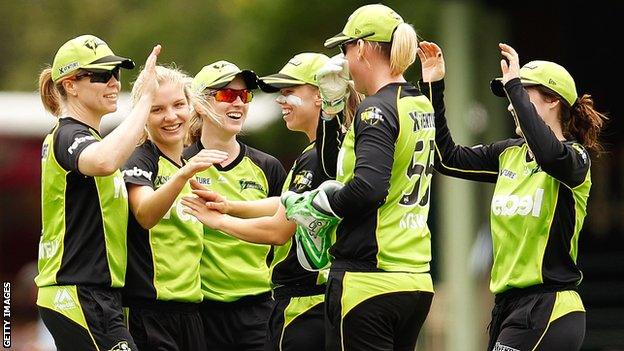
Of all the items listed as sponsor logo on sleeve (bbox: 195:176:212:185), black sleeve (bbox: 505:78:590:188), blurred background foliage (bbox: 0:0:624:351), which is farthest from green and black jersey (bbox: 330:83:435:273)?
blurred background foliage (bbox: 0:0:624:351)

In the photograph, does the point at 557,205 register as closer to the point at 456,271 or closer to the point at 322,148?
the point at 322,148

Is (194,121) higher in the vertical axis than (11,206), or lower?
higher

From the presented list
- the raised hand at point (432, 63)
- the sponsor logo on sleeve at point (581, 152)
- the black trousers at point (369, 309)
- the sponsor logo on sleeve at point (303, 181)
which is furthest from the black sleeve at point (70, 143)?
the sponsor logo on sleeve at point (581, 152)

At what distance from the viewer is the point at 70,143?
6090 mm

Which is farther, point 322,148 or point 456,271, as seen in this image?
point 456,271

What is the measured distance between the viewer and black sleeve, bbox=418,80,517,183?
22.5 ft

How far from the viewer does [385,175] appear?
572cm

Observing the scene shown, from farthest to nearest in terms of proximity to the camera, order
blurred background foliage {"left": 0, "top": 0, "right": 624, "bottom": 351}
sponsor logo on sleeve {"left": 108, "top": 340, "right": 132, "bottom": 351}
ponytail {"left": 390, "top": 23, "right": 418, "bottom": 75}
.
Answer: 1. blurred background foliage {"left": 0, "top": 0, "right": 624, "bottom": 351}
2. sponsor logo on sleeve {"left": 108, "top": 340, "right": 132, "bottom": 351}
3. ponytail {"left": 390, "top": 23, "right": 418, "bottom": 75}

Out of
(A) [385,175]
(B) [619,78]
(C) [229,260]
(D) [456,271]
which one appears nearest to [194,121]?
(C) [229,260]

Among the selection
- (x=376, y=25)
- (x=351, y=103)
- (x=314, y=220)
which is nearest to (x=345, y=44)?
(x=376, y=25)

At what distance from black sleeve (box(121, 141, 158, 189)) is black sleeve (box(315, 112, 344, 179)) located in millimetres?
819

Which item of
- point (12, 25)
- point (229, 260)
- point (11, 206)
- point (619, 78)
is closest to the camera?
point (229, 260)

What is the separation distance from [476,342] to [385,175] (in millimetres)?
6440

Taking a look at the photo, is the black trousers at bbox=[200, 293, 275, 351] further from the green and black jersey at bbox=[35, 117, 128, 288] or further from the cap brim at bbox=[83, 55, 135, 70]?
the cap brim at bbox=[83, 55, 135, 70]
